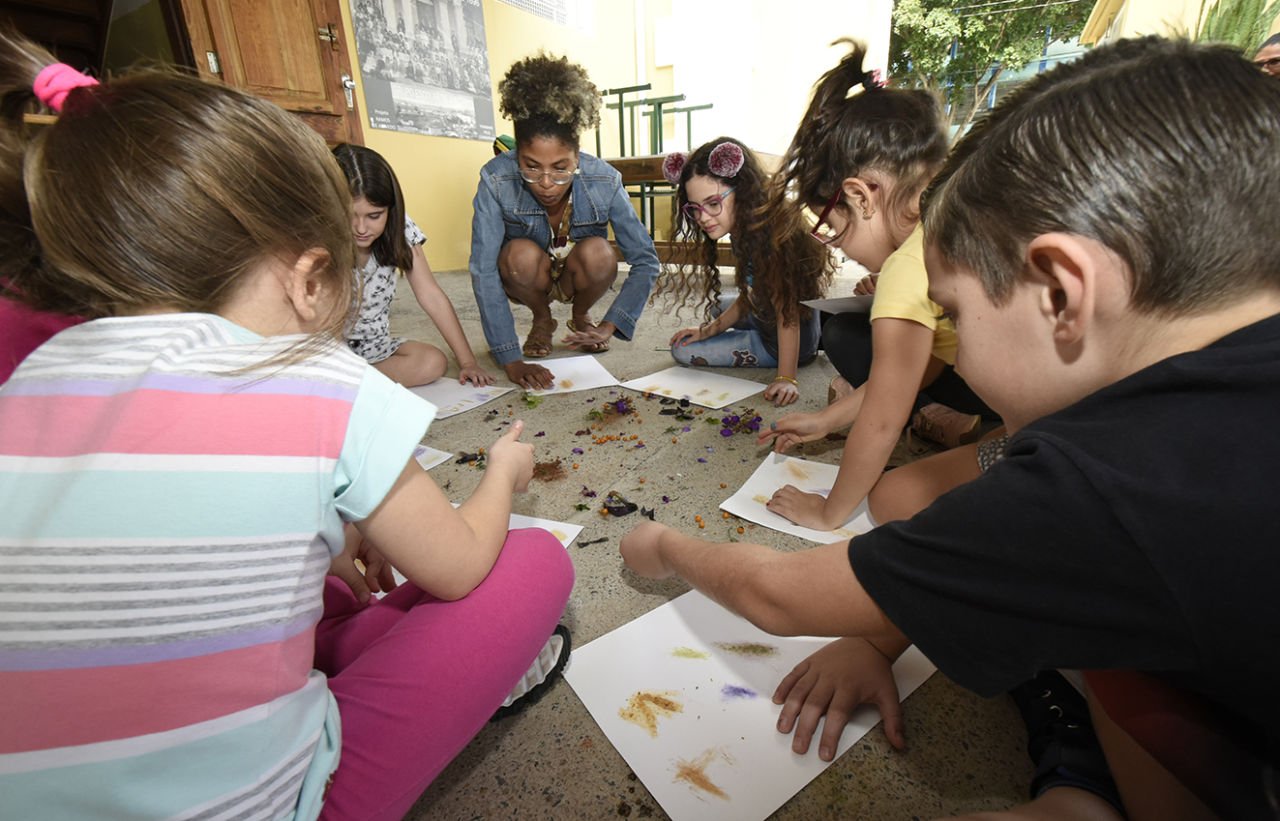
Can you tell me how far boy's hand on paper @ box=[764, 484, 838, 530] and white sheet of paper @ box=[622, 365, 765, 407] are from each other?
58cm

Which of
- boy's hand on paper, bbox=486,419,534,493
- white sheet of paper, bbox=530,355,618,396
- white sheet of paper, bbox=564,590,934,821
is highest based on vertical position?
boy's hand on paper, bbox=486,419,534,493

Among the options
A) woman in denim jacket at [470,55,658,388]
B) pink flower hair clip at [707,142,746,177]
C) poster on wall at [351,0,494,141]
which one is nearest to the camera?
pink flower hair clip at [707,142,746,177]

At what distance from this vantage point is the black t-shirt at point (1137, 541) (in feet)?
1.03

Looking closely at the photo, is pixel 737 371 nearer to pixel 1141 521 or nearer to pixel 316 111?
pixel 1141 521

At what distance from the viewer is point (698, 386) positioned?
5.82 feet

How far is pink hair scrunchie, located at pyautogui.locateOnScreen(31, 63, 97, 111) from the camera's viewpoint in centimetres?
52

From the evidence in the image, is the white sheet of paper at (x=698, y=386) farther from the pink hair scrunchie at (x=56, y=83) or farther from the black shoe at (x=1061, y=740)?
the pink hair scrunchie at (x=56, y=83)

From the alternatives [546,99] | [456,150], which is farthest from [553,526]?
[456,150]

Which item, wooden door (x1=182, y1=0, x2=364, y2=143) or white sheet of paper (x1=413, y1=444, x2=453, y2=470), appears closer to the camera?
white sheet of paper (x1=413, y1=444, x2=453, y2=470)

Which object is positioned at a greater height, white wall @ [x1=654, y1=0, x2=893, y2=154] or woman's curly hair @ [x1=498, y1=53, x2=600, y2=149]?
white wall @ [x1=654, y1=0, x2=893, y2=154]

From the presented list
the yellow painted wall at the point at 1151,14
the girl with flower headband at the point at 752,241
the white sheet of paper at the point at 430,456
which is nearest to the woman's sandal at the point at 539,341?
the girl with flower headband at the point at 752,241

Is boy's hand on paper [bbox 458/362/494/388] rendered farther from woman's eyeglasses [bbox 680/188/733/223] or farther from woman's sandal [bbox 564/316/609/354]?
woman's eyeglasses [bbox 680/188/733/223]

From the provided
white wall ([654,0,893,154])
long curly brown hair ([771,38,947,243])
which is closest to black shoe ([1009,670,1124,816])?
long curly brown hair ([771,38,947,243])

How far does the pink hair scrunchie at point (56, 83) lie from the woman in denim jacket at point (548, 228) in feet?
4.23
